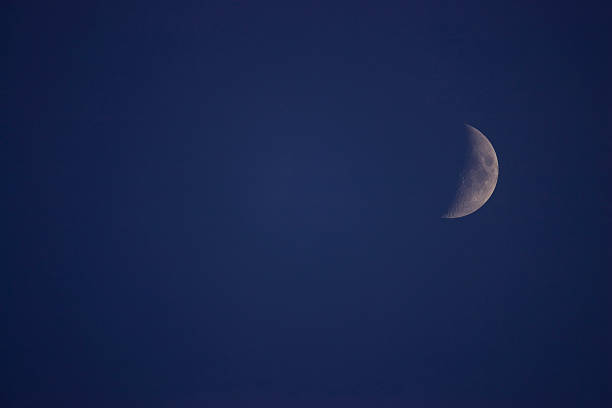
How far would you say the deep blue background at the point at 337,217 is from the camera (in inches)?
116

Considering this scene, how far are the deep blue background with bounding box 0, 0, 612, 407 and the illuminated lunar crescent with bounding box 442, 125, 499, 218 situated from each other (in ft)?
0.40

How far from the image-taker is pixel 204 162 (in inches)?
118

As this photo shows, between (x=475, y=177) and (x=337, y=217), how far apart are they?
117 cm

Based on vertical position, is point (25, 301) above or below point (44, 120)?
below

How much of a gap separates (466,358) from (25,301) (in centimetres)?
369

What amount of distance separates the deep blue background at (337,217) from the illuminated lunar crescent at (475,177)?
12 cm

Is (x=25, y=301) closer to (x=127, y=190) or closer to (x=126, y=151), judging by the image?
(x=127, y=190)

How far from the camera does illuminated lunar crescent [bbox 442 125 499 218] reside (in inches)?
113

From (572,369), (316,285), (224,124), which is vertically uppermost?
(224,124)

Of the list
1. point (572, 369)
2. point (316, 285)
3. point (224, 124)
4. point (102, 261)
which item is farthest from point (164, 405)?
point (572, 369)

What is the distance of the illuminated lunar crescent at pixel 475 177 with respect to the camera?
287 centimetres

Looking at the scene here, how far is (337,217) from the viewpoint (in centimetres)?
304

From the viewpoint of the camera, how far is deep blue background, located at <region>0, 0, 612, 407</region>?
2.95m

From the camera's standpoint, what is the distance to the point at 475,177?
9.46 ft
